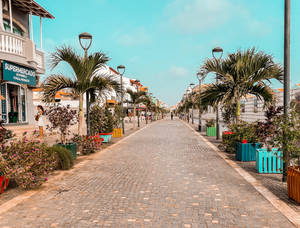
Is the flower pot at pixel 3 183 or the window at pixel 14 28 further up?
the window at pixel 14 28

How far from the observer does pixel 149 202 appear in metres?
4.96

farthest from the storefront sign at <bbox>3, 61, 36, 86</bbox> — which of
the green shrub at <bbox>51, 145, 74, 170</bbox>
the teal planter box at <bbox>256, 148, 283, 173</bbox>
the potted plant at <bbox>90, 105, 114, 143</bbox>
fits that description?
the teal planter box at <bbox>256, 148, 283, 173</bbox>

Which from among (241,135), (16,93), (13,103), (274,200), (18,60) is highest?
(18,60)

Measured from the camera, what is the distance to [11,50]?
518 inches

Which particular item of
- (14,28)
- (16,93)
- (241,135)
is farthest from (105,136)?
(14,28)

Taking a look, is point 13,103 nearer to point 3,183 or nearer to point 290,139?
point 3,183

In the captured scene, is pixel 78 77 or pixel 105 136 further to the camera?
pixel 105 136

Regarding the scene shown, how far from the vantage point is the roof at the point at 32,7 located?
15258mm

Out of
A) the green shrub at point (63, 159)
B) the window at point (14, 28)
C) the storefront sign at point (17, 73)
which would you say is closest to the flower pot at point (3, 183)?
the green shrub at point (63, 159)

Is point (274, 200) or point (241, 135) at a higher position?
point (241, 135)

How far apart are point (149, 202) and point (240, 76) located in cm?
732

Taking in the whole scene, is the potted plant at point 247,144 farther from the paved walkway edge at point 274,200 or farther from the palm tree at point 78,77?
the palm tree at point 78,77

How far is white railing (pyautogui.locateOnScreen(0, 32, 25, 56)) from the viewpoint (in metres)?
12.7

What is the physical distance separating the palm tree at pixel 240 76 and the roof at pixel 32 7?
35.4 feet
